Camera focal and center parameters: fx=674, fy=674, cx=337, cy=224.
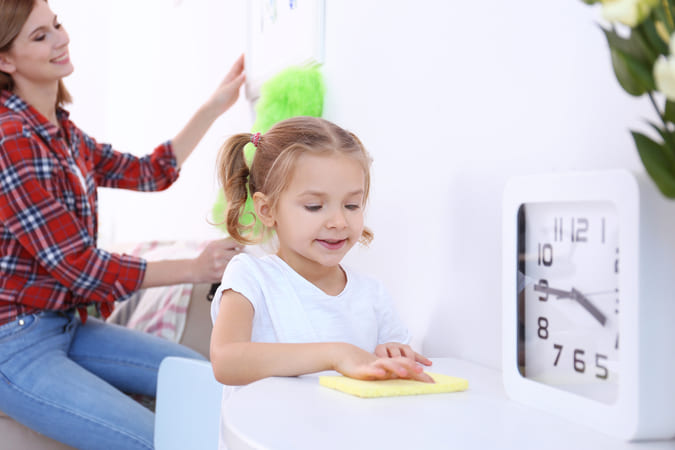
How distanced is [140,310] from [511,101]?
132cm

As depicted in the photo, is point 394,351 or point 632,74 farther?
point 394,351

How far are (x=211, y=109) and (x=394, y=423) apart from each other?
130 centimetres

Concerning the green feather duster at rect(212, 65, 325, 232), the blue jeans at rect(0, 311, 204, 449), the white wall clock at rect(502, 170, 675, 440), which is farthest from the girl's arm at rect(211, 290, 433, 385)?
the blue jeans at rect(0, 311, 204, 449)

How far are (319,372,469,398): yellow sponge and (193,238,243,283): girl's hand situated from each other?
30.8 inches

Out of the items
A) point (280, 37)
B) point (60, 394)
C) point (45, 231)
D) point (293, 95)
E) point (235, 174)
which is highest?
point (280, 37)

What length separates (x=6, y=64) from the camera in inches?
56.7

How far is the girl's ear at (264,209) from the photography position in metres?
0.94

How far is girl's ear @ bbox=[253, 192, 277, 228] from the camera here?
3.08ft

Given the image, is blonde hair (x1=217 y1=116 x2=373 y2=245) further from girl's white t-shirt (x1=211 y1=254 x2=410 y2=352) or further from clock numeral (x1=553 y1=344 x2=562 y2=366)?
clock numeral (x1=553 y1=344 x2=562 y2=366)

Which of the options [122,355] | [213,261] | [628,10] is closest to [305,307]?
[213,261]

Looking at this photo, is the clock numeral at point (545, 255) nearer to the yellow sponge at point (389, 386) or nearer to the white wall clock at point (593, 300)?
the white wall clock at point (593, 300)

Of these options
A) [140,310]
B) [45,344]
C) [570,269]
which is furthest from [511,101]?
[140,310]

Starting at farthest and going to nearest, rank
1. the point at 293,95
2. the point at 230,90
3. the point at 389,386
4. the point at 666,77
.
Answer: the point at 230,90
the point at 293,95
the point at 389,386
the point at 666,77

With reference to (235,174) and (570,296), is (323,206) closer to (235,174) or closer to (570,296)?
(235,174)
